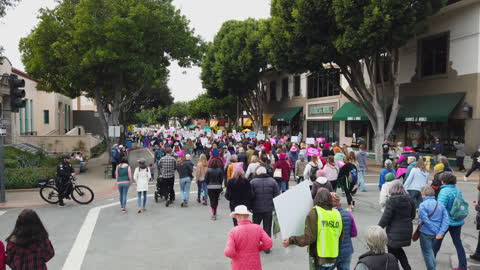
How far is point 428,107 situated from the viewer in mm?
20266

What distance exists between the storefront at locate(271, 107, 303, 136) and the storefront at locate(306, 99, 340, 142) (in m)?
1.31

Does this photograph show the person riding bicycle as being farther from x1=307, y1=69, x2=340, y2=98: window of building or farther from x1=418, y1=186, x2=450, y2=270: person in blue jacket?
x1=307, y1=69, x2=340, y2=98: window of building

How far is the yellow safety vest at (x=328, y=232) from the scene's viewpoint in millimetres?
4391

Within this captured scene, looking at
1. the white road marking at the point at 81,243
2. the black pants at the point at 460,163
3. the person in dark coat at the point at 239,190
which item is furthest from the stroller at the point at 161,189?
the black pants at the point at 460,163

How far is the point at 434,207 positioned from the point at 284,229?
2.71 metres

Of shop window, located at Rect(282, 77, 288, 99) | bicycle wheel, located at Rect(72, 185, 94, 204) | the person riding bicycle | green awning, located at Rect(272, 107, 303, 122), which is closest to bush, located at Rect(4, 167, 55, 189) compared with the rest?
bicycle wheel, located at Rect(72, 185, 94, 204)

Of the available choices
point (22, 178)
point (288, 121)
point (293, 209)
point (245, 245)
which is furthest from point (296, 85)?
point (245, 245)

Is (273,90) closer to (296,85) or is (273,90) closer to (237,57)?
(296,85)

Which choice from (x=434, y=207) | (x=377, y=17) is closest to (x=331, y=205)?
(x=434, y=207)

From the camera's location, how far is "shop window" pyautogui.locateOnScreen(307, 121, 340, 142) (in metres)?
29.8

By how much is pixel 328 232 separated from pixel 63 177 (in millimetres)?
9428

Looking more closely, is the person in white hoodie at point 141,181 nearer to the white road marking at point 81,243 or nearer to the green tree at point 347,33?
the white road marking at point 81,243

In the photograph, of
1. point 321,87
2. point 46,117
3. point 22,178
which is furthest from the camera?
point 46,117

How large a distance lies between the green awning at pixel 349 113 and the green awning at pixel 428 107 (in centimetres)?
270
